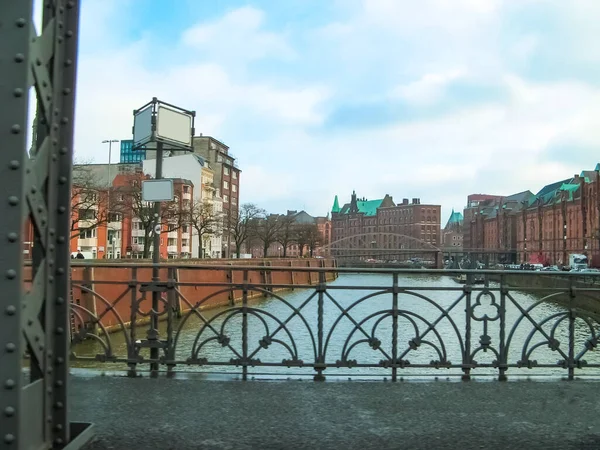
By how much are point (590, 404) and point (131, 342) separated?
15.1ft

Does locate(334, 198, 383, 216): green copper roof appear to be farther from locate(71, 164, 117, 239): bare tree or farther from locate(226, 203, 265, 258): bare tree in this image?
locate(71, 164, 117, 239): bare tree

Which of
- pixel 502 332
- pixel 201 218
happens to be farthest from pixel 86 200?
pixel 502 332

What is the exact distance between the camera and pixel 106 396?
502 centimetres

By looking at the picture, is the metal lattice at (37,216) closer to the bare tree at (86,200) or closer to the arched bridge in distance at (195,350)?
the arched bridge in distance at (195,350)

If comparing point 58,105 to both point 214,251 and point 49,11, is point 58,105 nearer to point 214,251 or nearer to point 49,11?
point 49,11

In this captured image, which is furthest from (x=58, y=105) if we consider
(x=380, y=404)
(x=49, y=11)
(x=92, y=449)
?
(x=380, y=404)

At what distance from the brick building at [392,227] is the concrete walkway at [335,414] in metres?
147

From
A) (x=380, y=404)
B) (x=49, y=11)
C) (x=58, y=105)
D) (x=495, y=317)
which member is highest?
(x=49, y=11)

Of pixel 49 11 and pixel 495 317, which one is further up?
pixel 49 11

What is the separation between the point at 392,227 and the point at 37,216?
571 feet

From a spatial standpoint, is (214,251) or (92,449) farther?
(214,251)

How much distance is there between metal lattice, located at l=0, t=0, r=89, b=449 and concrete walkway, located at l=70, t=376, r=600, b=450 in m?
0.79

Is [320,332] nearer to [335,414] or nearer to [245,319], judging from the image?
[245,319]

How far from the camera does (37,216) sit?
2855mm
